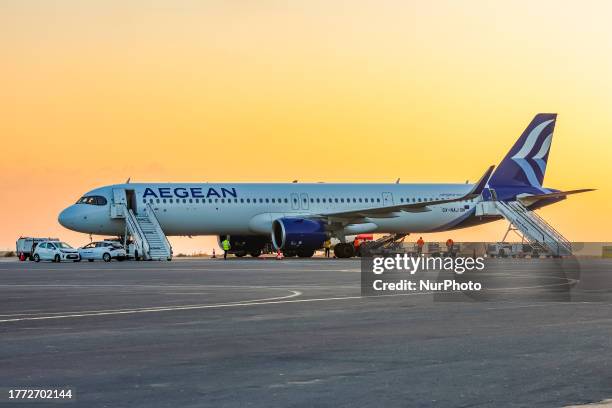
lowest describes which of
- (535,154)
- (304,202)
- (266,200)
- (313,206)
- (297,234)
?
(297,234)

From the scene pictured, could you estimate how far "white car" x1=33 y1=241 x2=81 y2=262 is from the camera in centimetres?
6525

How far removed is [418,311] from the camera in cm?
2141

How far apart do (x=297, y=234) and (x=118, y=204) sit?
423 inches

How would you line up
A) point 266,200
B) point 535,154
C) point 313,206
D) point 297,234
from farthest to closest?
point 535,154 → point 313,206 → point 266,200 → point 297,234

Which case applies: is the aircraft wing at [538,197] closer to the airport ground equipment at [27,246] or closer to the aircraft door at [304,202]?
the aircraft door at [304,202]

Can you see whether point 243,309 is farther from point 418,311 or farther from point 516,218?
point 516,218

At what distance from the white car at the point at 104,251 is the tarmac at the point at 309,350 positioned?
39343 millimetres

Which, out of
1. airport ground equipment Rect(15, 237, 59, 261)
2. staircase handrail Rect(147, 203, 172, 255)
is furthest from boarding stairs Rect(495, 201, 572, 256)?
airport ground equipment Rect(15, 237, 59, 261)

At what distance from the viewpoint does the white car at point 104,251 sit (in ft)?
214

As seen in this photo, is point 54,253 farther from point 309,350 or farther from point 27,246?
point 309,350

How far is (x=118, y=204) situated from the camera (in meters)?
64.6

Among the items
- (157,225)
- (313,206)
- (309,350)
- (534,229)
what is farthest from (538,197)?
(309,350)

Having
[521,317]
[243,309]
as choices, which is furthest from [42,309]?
[521,317]

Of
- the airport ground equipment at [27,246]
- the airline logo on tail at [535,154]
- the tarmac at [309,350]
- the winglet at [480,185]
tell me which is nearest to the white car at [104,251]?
the airport ground equipment at [27,246]
